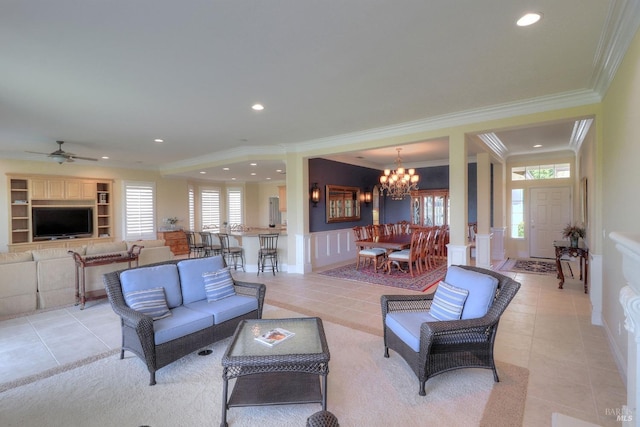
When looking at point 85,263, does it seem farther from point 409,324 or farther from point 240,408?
point 409,324

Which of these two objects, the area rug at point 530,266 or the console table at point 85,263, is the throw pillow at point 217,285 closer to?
the console table at point 85,263

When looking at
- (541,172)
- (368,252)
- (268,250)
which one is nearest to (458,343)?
(368,252)

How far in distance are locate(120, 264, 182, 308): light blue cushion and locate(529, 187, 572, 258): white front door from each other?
8.92 meters

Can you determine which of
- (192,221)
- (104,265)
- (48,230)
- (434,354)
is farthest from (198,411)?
(192,221)

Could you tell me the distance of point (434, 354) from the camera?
7.93ft

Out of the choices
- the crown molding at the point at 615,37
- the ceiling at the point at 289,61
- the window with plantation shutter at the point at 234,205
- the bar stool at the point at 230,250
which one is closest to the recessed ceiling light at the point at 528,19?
the ceiling at the point at 289,61

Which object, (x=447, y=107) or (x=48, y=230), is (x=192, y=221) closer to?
(x=48, y=230)

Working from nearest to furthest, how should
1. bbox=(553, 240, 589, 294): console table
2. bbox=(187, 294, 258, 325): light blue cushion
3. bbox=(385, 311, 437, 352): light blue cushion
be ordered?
bbox=(385, 311, 437, 352): light blue cushion < bbox=(187, 294, 258, 325): light blue cushion < bbox=(553, 240, 589, 294): console table

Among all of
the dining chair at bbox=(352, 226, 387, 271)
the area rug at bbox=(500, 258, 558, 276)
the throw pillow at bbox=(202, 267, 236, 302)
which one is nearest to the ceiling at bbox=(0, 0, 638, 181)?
the throw pillow at bbox=(202, 267, 236, 302)

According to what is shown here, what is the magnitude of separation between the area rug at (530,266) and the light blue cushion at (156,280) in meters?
6.76

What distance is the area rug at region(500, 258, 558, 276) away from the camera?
6690 millimetres

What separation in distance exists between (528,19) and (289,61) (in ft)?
6.36

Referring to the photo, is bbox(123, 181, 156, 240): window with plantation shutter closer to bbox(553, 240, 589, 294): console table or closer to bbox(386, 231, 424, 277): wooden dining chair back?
bbox(386, 231, 424, 277): wooden dining chair back

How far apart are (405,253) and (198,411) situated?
16.3 ft
